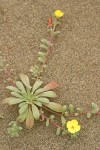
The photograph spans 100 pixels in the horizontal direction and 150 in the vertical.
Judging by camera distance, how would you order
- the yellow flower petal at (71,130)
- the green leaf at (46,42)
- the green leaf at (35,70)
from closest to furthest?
the yellow flower petal at (71,130) < the green leaf at (35,70) < the green leaf at (46,42)

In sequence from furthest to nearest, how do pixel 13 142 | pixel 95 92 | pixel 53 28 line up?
pixel 53 28
pixel 95 92
pixel 13 142

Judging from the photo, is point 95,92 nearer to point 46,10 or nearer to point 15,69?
point 15,69

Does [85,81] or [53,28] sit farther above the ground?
[53,28]

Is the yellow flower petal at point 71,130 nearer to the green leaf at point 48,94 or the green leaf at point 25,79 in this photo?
the green leaf at point 48,94

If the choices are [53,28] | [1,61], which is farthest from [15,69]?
[53,28]

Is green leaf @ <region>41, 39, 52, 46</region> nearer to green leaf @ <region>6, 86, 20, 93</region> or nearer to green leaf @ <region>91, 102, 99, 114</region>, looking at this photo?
green leaf @ <region>6, 86, 20, 93</region>

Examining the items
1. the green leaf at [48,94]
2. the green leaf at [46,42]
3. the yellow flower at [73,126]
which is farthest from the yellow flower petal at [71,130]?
the green leaf at [46,42]

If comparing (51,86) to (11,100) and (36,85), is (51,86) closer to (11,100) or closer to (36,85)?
(36,85)
